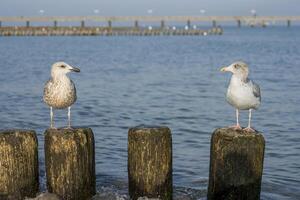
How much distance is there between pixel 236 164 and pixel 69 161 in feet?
5.73

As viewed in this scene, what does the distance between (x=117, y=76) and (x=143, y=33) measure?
9068cm

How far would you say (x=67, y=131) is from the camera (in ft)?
21.5

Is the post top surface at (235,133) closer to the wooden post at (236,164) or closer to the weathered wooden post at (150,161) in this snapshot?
the wooden post at (236,164)

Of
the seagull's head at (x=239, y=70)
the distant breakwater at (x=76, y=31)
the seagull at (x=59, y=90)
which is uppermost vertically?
the seagull's head at (x=239, y=70)

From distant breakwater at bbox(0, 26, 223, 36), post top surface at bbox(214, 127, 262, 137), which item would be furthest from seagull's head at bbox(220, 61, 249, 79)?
distant breakwater at bbox(0, 26, 223, 36)

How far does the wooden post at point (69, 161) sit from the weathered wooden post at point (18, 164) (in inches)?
7.7

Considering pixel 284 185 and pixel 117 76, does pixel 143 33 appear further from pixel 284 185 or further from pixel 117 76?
pixel 284 185

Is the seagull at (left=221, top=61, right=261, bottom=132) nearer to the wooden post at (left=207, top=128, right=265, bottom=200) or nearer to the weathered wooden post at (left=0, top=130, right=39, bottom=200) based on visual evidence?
the wooden post at (left=207, top=128, right=265, bottom=200)

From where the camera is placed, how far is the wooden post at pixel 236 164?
Result: 20.8ft

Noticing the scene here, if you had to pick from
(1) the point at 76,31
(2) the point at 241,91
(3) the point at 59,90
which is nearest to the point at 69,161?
(3) the point at 59,90

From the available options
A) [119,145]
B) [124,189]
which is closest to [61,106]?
[124,189]

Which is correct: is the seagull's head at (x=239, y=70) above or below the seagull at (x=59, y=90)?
above

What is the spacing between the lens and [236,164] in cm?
639

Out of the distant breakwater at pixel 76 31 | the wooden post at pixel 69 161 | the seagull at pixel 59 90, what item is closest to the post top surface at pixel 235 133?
the wooden post at pixel 69 161
